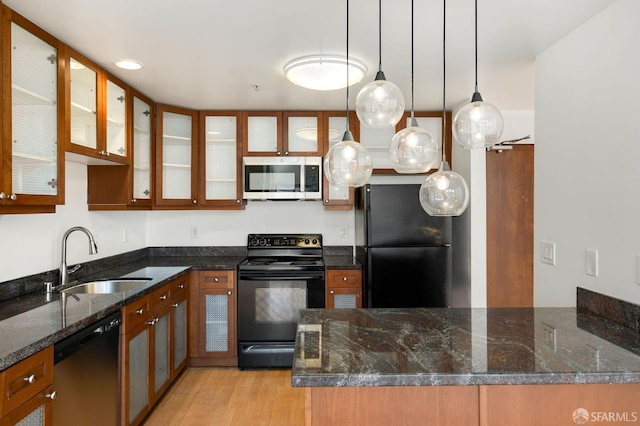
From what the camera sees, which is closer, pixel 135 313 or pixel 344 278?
pixel 135 313

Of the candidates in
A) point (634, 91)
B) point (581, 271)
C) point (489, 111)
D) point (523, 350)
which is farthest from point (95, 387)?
point (634, 91)

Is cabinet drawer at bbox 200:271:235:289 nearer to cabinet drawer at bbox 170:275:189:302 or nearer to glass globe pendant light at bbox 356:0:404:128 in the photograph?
cabinet drawer at bbox 170:275:189:302

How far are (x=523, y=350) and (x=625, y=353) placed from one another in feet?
1.06

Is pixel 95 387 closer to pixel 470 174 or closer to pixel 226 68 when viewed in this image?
pixel 226 68

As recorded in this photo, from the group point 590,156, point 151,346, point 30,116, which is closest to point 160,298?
point 151,346

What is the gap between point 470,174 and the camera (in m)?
3.13

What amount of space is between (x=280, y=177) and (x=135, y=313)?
1673 millimetres

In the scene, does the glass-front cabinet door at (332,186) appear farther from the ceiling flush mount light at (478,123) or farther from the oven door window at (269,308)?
the ceiling flush mount light at (478,123)

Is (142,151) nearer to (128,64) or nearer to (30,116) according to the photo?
(128,64)

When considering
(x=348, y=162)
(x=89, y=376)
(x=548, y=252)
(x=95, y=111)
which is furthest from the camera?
(x=95, y=111)

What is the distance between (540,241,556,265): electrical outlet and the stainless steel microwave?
185cm

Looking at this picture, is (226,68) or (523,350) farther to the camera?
(226,68)

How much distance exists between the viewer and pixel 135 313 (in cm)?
213

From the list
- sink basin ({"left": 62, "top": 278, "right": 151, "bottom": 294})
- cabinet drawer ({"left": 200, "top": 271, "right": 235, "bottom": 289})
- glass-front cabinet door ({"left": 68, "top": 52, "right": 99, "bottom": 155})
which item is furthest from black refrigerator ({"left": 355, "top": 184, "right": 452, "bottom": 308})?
glass-front cabinet door ({"left": 68, "top": 52, "right": 99, "bottom": 155})
